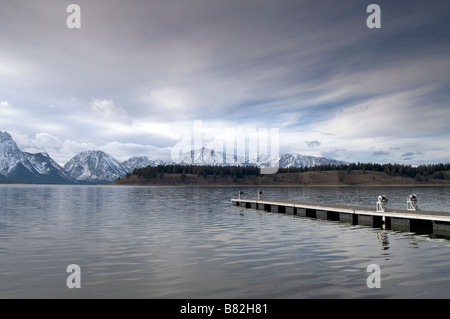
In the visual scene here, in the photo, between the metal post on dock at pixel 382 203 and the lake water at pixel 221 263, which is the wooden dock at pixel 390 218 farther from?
the lake water at pixel 221 263

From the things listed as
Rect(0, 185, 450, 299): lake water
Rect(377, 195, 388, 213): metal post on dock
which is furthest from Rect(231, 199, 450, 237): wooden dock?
Rect(0, 185, 450, 299): lake water

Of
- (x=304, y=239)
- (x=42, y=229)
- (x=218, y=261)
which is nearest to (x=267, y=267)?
(x=218, y=261)

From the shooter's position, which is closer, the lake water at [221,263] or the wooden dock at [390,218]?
the lake water at [221,263]

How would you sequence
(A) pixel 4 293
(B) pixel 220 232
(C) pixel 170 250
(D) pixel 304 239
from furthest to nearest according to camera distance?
(B) pixel 220 232, (D) pixel 304 239, (C) pixel 170 250, (A) pixel 4 293

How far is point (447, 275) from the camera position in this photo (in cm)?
1914

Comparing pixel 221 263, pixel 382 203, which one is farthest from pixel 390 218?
pixel 221 263

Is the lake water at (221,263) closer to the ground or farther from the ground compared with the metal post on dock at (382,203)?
closer to the ground

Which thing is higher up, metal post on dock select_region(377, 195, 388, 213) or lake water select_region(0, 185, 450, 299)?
metal post on dock select_region(377, 195, 388, 213)

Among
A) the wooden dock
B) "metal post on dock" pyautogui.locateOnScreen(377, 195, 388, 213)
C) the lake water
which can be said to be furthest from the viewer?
"metal post on dock" pyautogui.locateOnScreen(377, 195, 388, 213)

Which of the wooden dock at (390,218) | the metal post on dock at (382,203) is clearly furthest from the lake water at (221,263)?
the metal post on dock at (382,203)

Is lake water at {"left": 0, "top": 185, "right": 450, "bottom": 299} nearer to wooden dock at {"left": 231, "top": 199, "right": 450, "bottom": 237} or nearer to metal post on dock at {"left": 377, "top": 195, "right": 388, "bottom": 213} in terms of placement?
wooden dock at {"left": 231, "top": 199, "right": 450, "bottom": 237}

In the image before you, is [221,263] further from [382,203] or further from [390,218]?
[382,203]
